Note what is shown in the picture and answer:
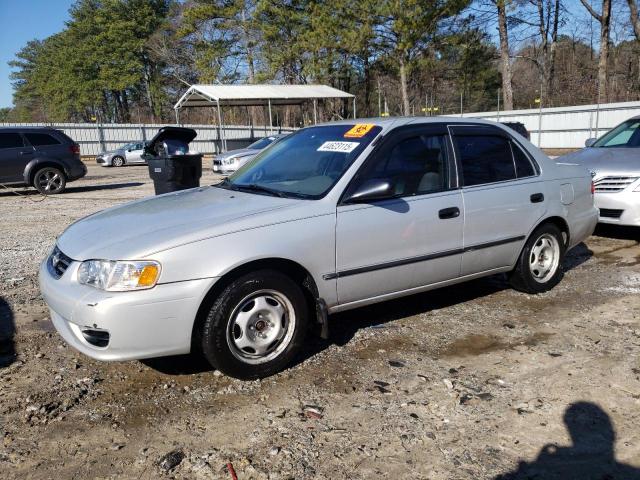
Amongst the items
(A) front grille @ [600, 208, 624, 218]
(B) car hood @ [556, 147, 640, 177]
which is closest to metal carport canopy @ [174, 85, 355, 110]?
(B) car hood @ [556, 147, 640, 177]

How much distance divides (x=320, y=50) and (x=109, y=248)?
34.8 meters

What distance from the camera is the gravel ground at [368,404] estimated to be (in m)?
2.56

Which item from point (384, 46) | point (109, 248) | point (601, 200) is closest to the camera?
point (109, 248)

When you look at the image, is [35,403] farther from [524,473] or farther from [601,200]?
[601,200]

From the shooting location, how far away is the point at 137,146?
2758cm

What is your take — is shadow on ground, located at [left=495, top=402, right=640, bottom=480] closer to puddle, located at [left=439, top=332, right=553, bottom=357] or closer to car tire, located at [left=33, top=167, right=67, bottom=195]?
puddle, located at [left=439, top=332, right=553, bottom=357]

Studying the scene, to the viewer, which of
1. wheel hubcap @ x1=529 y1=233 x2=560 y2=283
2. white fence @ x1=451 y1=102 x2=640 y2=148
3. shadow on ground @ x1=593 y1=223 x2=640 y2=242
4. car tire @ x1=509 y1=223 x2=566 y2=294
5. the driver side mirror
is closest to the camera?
the driver side mirror

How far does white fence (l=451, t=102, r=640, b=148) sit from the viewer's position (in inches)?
913

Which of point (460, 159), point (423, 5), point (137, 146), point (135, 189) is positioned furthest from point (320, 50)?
point (460, 159)

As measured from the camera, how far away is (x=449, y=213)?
4.04m

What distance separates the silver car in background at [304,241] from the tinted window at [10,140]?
10605mm

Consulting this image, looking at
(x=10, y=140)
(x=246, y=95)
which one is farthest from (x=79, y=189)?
(x=246, y=95)

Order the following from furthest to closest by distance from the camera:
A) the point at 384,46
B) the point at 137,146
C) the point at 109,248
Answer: the point at 384,46
the point at 137,146
the point at 109,248

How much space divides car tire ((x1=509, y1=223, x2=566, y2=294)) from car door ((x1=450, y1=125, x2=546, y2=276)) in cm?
15
